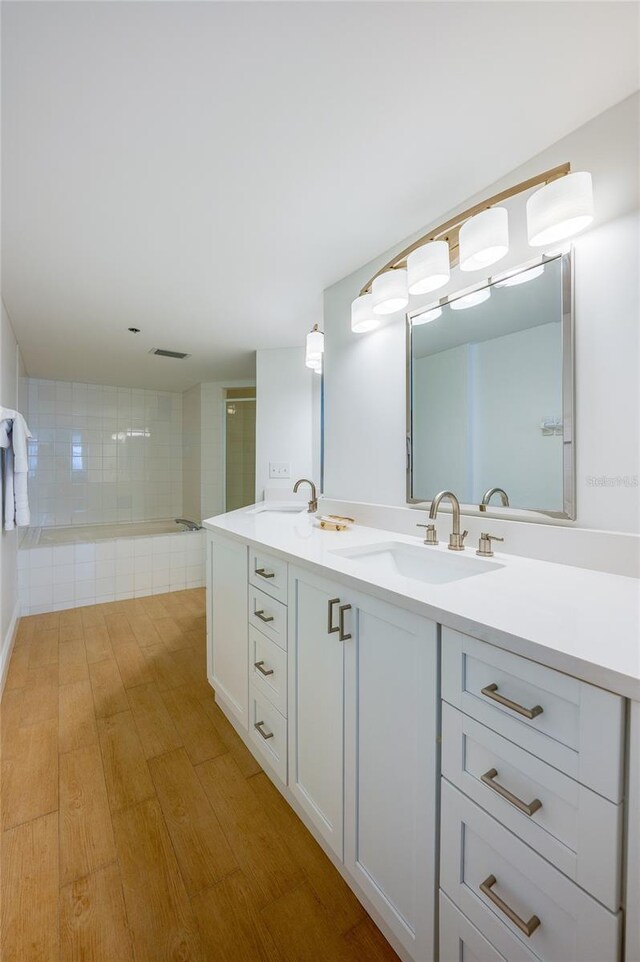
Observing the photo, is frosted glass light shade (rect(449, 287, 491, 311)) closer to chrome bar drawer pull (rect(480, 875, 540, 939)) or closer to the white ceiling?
the white ceiling

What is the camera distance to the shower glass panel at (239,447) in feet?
13.6

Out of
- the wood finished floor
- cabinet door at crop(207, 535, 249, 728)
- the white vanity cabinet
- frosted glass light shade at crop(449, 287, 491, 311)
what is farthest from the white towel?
frosted glass light shade at crop(449, 287, 491, 311)

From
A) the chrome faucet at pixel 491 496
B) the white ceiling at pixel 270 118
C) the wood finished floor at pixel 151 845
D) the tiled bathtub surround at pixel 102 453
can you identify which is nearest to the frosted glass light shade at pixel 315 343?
the white ceiling at pixel 270 118

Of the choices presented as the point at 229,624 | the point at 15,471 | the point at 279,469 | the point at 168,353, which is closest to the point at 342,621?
the point at 229,624

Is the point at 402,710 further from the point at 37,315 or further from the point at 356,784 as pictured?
the point at 37,315

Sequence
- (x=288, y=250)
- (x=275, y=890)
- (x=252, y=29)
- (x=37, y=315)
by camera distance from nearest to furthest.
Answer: (x=252, y=29)
(x=275, y=890)
(x=288, y=250)
(x=37, y=315)

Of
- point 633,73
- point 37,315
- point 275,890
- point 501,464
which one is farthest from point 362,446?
point 37,315

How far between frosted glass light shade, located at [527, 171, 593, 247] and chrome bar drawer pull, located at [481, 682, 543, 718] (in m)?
1.14

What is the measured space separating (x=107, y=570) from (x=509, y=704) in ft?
11.8

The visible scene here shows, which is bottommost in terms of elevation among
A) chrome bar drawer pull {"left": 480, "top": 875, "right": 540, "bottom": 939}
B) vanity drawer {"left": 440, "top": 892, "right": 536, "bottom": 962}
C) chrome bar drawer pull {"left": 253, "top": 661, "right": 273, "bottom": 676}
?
vanity drawer {"left": 440, "top": 892, "right": 536, "bottom": 962}

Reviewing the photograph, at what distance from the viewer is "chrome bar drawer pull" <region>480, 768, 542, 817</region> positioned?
61cm

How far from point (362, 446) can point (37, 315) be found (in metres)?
2.33

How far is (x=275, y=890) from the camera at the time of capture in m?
1.07

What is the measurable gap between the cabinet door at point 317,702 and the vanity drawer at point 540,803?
366mm
